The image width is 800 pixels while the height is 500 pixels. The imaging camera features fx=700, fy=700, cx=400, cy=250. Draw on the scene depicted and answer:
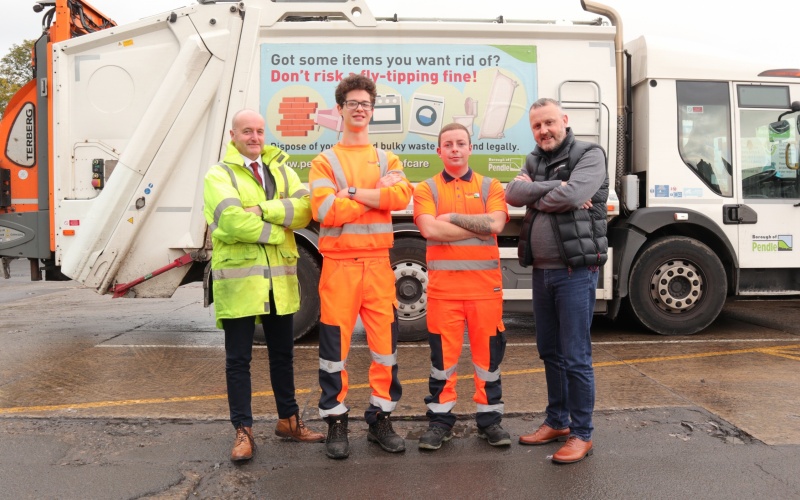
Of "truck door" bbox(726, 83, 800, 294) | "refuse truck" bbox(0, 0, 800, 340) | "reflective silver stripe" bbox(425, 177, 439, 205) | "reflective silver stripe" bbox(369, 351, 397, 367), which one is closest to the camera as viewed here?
"reflective silver stripe" bbox(369, 351, 397, 367)

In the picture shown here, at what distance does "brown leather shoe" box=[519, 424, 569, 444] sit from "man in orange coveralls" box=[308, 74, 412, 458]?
0.69 meters

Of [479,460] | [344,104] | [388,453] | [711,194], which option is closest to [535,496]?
[479,460]

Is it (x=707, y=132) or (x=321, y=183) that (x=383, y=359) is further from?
(x=707, y=132)

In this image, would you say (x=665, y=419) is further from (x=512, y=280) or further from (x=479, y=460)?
(x=512, y=280)

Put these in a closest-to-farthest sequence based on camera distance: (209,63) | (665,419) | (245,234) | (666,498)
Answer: (666,498)
(245,234)
(665,419)
(209,63)

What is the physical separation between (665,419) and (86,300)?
907 centimetres

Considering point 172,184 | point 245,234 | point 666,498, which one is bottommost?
point 666,498

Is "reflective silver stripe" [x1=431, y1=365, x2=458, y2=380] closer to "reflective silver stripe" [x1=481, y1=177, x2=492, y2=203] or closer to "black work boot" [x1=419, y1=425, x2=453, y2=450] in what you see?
"black work boot" [x1=419, y1=425, x2=453, y2=450]

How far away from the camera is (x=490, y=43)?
664cm

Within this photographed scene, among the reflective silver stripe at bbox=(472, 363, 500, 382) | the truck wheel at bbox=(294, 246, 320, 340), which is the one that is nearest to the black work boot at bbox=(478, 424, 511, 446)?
the reflective silver stripe at bbox=(472, 363, 500, 382)

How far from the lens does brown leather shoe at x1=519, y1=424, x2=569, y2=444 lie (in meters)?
3.79

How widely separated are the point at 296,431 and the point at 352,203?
132cm

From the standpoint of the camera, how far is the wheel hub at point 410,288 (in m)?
6.55

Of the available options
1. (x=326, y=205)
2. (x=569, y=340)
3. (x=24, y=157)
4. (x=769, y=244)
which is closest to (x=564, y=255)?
(x=569, y=340)
